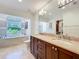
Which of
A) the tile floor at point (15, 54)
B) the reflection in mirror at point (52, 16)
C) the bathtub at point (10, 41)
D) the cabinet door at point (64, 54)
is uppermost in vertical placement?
the reflection in mirror at point (52, 16)

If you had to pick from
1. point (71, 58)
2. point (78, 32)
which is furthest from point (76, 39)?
point (71, 58)

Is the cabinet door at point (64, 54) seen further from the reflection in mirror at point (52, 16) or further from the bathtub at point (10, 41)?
the bathtub at point (10, 41)

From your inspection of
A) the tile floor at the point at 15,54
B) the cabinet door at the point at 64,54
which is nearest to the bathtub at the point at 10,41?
the tile floor at the point at 15,54

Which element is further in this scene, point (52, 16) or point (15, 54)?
point (15, 54)

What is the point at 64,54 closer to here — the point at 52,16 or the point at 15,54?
the point at 52,16

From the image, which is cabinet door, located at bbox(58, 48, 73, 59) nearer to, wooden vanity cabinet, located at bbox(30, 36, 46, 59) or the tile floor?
wooden vanity cabinet, located at bbox(30, 36, 46, 59)

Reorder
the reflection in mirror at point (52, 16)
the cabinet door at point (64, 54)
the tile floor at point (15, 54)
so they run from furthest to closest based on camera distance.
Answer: the tile floor at point (15, 54)
the reflection in mirror at point (52, 16)
the cabinet door at point (64, 54)

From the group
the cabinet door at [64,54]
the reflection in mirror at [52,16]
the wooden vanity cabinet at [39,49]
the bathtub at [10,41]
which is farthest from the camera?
the bathtub at [10,41]

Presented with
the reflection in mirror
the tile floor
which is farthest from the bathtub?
the reflection in mirror

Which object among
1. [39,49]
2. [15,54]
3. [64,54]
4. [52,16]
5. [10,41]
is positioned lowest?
[15,54]

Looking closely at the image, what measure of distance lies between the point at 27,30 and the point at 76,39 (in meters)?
4.37

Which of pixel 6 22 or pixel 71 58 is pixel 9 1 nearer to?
pixel 6 22

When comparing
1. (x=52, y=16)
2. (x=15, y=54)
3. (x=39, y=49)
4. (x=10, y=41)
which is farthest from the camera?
(x=10, y=41)

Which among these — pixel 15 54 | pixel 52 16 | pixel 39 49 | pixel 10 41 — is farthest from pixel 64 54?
pixel 10 41
